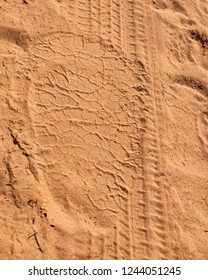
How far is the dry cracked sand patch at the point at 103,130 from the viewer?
290cm

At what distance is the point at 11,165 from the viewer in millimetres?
3002

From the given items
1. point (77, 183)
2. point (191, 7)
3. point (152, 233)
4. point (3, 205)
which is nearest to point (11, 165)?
point (3, 205)

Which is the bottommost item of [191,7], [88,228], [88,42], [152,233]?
[88,228]

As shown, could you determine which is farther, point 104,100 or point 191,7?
point 191,7

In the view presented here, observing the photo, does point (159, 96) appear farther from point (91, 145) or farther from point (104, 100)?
point (91, 145)

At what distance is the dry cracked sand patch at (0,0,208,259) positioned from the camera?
2898mm

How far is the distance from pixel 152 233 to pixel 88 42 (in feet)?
6.15

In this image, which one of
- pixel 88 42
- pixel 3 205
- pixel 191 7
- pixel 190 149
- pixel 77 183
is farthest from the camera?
pixel 191 7

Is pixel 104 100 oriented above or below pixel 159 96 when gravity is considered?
below

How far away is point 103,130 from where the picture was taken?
332cm

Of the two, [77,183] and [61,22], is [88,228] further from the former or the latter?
[61,22]

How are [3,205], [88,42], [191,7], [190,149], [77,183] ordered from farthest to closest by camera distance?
1. [191,7]
2. [88,42]
3. [190,149]
4. [77,183]
5. [3,205]

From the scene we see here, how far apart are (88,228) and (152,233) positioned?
1.61ft

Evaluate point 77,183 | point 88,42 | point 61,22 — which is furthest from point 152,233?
point 61,22
